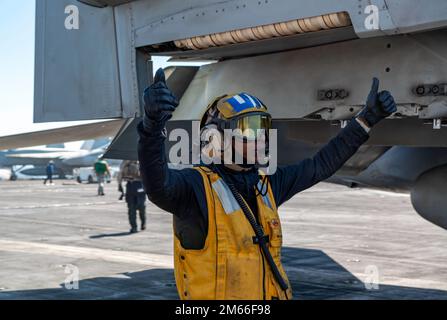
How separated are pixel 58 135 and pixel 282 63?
3799 millimetres

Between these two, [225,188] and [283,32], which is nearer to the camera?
[225,188]

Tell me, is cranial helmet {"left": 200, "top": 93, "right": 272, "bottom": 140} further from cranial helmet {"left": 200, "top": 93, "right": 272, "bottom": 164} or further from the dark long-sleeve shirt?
the dark long-sleeve shirt

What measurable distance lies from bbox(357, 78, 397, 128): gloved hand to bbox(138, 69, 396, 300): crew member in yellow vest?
1.89 ft

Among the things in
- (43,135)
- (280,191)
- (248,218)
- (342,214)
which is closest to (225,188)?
(248,218)

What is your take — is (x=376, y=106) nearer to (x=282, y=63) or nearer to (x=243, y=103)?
(x=243, y=103)

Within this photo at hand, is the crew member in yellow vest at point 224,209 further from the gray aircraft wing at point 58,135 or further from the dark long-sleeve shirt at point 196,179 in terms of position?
the gray aircraft wing at point 58,135

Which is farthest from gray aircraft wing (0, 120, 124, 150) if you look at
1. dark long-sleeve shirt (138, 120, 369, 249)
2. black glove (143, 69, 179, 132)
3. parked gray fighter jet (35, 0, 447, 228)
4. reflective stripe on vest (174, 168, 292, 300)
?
black glove (143, 69, 179, 132)

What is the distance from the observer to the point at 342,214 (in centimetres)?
1897

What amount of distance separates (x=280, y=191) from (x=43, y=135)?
5864mm

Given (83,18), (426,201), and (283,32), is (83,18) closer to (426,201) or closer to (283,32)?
(283,32)

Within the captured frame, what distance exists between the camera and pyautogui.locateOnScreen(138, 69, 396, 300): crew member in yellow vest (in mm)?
3070

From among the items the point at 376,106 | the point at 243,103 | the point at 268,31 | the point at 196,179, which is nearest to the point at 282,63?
the point at 268,31

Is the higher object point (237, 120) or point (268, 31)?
point (268, 31)

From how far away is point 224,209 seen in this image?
3127mm
